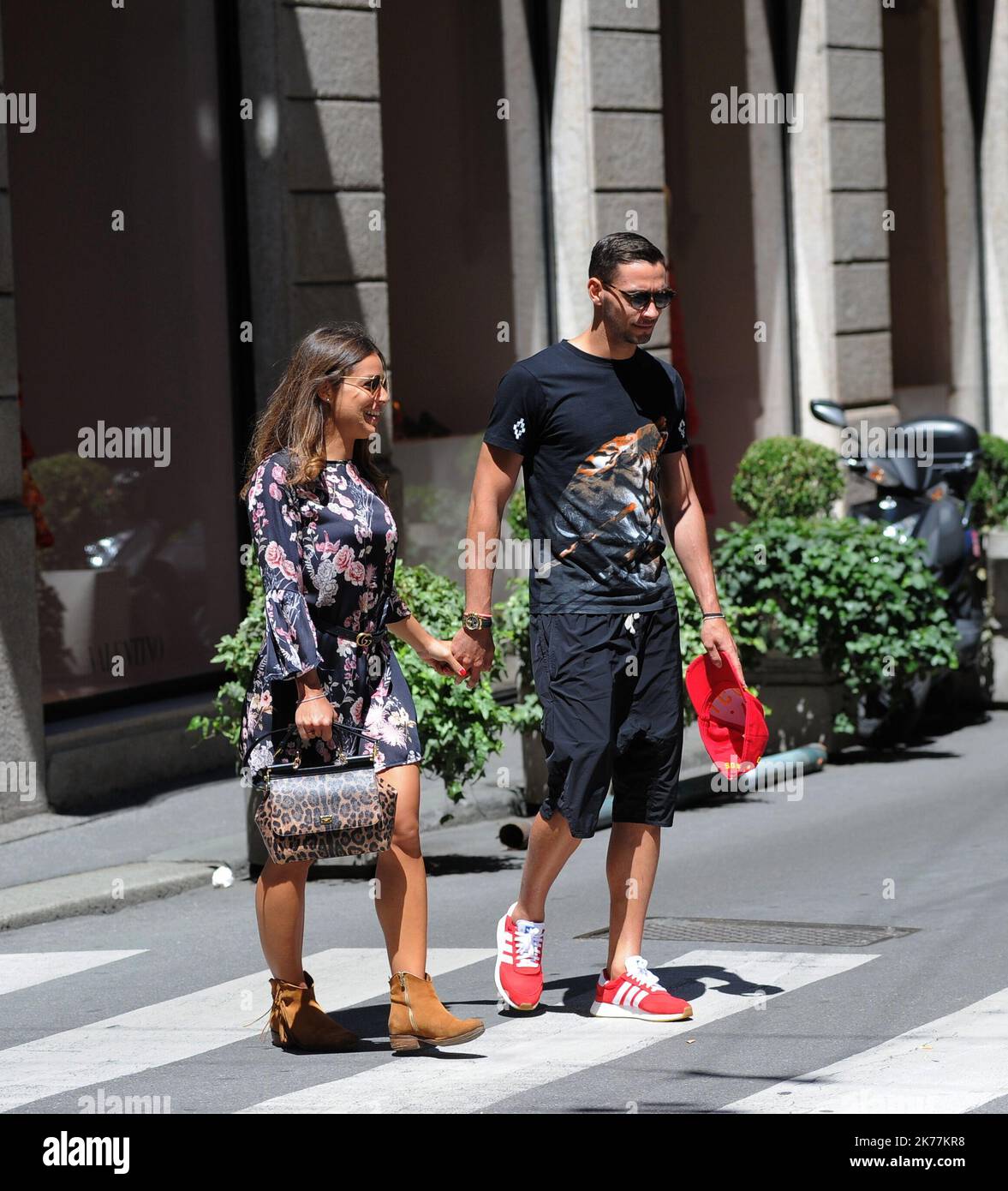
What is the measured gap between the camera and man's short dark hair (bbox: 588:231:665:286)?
6.00m

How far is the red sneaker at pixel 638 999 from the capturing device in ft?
19.8

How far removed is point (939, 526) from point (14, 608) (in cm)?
526

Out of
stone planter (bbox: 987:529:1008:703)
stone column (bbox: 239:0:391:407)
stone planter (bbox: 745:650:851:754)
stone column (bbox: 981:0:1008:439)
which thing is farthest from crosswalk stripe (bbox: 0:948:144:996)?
stone column (bbox: 981:0:1008:439)

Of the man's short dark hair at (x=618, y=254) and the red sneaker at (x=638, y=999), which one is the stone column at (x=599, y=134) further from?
the red sneaker at (x=638, y=999)

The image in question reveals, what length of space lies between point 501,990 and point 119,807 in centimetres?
485

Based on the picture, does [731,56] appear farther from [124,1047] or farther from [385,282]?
[124,1047]

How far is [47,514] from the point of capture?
1138cm

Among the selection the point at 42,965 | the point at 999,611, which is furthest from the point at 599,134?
the point at 42,965

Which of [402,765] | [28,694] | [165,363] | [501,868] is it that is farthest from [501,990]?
[165,363]

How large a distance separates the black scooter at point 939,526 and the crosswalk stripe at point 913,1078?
19.7 feet

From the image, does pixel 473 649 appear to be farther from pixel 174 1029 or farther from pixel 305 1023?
pixel 174 1029

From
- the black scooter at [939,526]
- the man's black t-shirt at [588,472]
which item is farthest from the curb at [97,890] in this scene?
the black scooter at [939,526]

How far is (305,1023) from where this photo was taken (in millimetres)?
5863

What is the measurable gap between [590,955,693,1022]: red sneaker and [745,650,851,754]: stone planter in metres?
5.31
